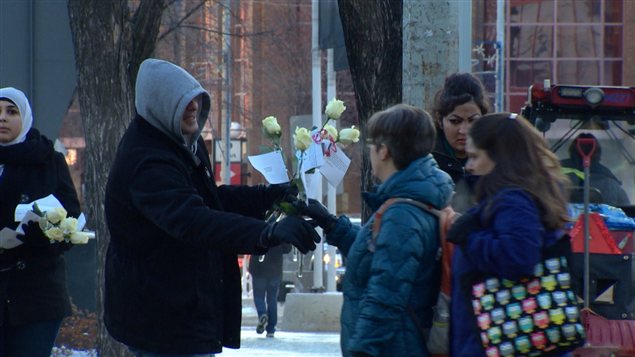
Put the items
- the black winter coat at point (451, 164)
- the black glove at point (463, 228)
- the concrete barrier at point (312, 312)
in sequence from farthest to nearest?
the concrete barrier at point (312, 312), the black winter coat at point (451, 164), the black glove at point (463, 228)

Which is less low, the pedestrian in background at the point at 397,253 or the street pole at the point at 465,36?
Result: the street pole at the point at 465,36

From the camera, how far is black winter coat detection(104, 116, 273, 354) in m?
4.80

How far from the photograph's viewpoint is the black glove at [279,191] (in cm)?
554

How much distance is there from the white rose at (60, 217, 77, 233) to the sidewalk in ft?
18.8

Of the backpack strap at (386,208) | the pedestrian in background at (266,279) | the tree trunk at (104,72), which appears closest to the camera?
the backpack strap at (386,208)

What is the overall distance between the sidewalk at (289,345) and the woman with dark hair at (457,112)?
6.73 metres

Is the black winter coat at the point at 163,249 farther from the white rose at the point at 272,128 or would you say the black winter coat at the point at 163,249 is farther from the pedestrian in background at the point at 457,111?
the pedestrian in background at the point at 457,111

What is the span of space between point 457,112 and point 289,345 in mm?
9584

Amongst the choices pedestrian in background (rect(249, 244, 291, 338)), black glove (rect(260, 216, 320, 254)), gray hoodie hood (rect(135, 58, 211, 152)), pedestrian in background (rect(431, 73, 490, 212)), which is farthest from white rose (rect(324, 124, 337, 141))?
pedestrian in background (rect(249, 244, 291, 338))

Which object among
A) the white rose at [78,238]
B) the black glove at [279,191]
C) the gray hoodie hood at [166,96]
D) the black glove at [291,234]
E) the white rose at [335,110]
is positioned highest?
the gray hoodie hood at [166,96]

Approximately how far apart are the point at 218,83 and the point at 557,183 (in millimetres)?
27437

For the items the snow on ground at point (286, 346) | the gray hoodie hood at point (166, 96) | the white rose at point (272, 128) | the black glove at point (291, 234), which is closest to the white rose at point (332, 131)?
the white rose at point (272, 128)

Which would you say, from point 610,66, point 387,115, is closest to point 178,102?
point 387,115

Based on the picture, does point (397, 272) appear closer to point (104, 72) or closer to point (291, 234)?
point (291, 234)
